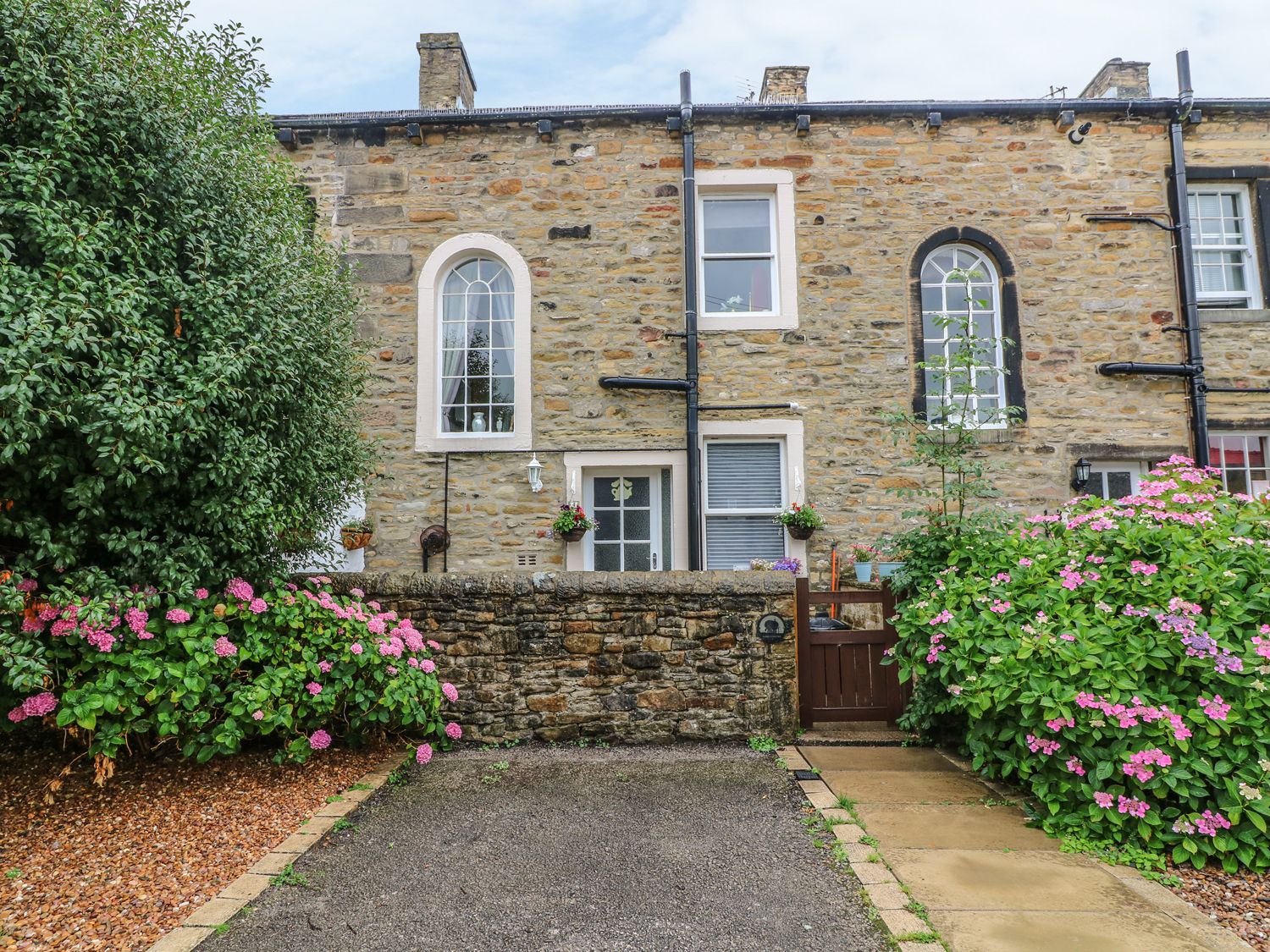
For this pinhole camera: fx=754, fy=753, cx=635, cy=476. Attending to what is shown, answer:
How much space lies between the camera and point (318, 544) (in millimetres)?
5449

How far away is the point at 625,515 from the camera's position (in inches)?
319

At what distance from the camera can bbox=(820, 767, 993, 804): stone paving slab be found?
14.1 ft

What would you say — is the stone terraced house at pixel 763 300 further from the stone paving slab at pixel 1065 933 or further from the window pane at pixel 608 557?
the stone paving slab at pixel 1065 933

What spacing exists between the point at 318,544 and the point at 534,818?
2621 mm

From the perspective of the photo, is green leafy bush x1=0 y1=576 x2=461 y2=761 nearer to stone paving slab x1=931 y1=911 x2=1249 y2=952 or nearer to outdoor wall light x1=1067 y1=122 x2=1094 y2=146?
stone paving slab x1=931 y1=911 x2=1249 y2=952

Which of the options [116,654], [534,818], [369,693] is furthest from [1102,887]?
[116,654]

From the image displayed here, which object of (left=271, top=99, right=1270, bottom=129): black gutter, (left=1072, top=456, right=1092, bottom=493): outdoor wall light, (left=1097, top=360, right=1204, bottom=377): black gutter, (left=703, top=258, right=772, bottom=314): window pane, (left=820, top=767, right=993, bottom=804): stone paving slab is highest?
(left=271, top=99, right=1270, bottom=129): black gutter

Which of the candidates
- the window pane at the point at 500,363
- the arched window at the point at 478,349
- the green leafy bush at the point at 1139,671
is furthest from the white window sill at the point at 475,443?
the green leafy bush at the point at 1139,671

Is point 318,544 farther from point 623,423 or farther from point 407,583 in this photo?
point 623,423

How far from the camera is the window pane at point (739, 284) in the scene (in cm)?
830

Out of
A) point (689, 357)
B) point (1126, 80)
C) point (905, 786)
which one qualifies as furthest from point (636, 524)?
point (1126, 80)

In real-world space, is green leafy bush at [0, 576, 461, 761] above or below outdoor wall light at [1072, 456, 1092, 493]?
below

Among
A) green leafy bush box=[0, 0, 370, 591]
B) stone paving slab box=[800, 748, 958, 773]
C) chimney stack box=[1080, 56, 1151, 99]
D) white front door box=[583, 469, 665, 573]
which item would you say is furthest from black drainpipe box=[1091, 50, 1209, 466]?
green leafy bush box=[0, 0, 370, 591]

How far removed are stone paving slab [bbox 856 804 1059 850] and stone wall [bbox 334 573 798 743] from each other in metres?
1.34
